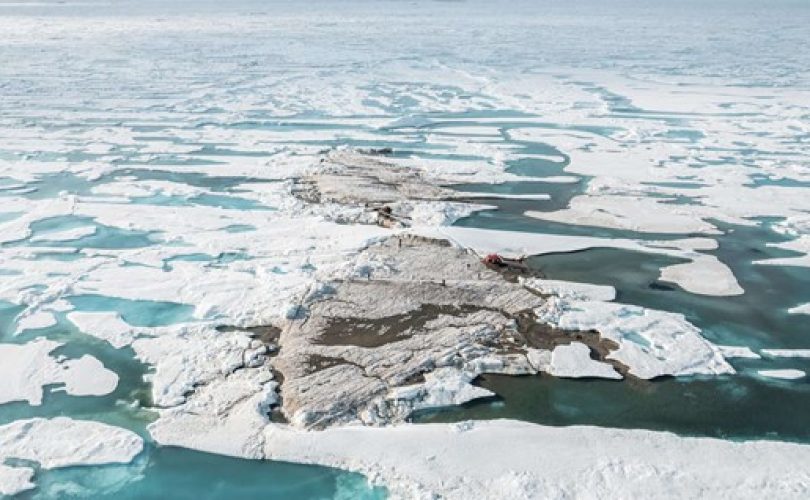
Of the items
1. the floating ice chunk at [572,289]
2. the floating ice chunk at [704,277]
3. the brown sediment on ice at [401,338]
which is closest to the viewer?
the brown sediment on ice at [401,338]

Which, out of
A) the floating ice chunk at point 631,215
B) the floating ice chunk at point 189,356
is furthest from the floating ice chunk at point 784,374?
the floating ice chunk at point 189,356

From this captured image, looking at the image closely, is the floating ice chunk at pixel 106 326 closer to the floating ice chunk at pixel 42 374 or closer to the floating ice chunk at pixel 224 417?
the floating ice chunk at pixel 42 374

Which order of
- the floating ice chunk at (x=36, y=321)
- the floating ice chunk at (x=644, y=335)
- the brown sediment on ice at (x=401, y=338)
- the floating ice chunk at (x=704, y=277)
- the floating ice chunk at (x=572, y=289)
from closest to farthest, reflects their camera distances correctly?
1. the brown sediment on ice at (x=401, y=338)
2. the floating ice chunk at (x=644, y=335)
3. the floating ice chunk at (x=36, y=321)
4. the floating ice chunk at (x=572, y=289)
5. the floating ice chunk at (x=704, y=277)

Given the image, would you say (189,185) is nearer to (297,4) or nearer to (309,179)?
(309,179)

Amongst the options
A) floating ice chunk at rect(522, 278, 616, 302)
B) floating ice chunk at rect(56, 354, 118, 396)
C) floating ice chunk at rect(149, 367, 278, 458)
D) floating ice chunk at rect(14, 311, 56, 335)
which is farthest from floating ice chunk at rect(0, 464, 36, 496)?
floating ice chunk at rect(522, 278, 616, 302)

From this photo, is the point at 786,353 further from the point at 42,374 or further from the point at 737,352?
the point at 42,374

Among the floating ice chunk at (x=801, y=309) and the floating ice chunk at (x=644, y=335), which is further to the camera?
the floating ice chunk at (x=801, y=309)
